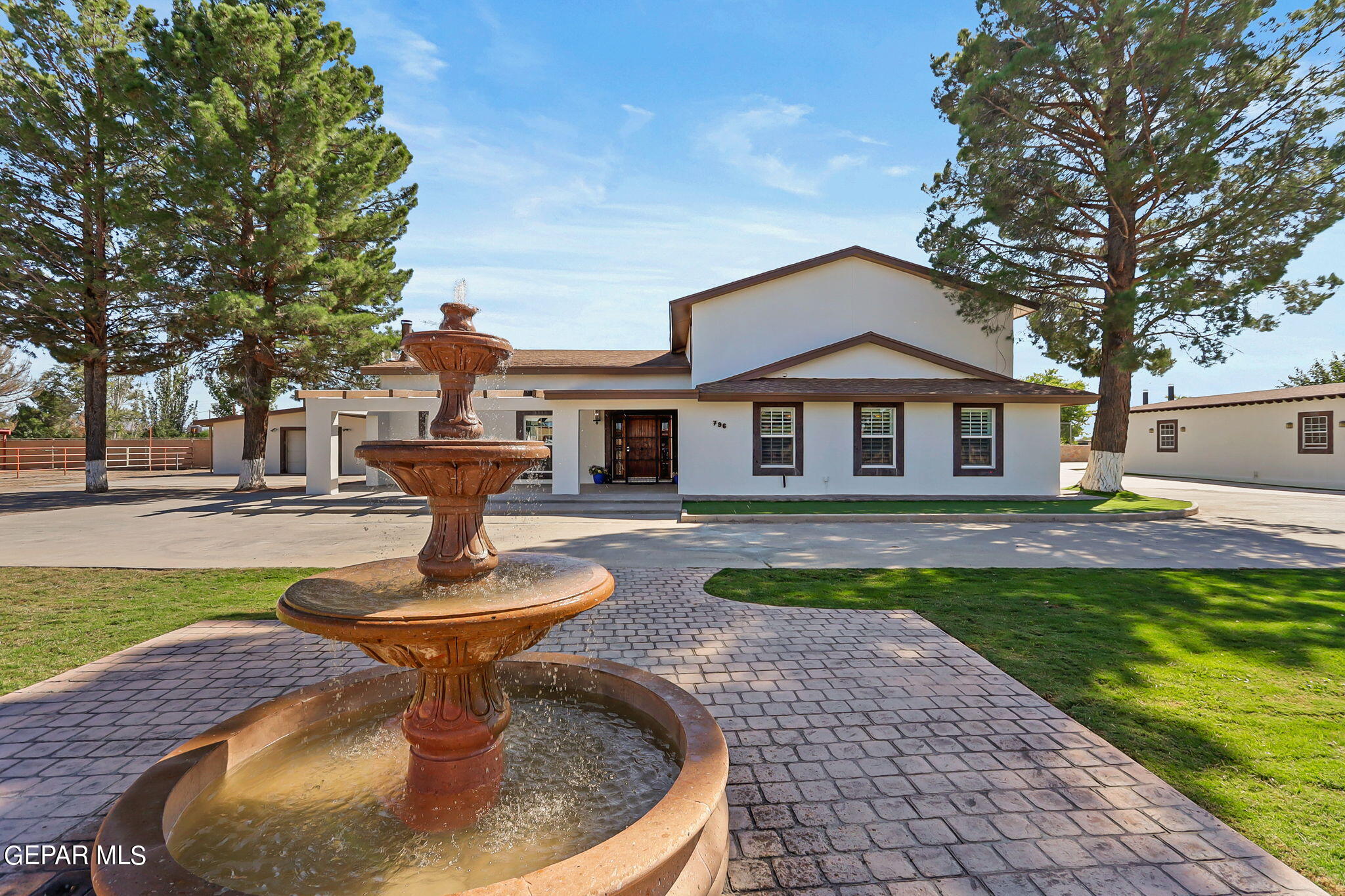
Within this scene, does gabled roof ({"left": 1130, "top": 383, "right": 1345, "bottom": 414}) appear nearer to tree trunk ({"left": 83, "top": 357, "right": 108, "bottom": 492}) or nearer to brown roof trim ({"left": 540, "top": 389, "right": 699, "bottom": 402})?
brown roof trim ({"left": 540, "top": 389, "right": 699, "bottom": 402})

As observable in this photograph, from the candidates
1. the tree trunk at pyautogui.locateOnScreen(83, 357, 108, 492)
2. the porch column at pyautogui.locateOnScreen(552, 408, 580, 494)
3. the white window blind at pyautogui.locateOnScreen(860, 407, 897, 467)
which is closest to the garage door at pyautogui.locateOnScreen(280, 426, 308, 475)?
the tree trunk at pyautogui.locateOnScreen(83, 357, 108, 492)

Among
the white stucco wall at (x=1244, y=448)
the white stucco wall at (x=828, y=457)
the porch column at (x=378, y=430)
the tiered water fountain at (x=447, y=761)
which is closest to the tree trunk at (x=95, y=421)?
the porch column at (x=378, y=430)

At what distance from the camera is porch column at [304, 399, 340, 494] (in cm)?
1772

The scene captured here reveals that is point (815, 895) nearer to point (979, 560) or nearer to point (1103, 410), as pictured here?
point (979, 560)

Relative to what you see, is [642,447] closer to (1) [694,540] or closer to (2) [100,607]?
(1) [694,540]

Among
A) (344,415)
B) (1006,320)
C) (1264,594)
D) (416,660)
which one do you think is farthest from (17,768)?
(344,415)

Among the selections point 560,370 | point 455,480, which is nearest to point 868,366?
point 560,370

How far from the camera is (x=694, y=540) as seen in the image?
10844 millimetres

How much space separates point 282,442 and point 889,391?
26387 millimetres

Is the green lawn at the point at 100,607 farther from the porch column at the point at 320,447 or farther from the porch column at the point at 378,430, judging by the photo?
the porch column at the point at 378,430

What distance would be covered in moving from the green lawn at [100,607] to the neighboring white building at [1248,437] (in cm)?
3059

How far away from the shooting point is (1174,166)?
14133mm

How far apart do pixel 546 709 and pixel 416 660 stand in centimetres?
151

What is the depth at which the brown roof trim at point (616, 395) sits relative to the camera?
16078mm
